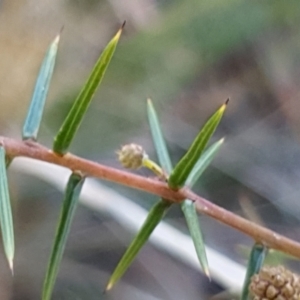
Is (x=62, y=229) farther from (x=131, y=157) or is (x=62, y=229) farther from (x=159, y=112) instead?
(x=159, y=112)

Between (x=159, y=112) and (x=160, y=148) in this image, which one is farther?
(x=159, y=112)

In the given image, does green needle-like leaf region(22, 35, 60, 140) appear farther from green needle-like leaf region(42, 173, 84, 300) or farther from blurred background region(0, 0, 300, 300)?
blurred background region(0, 0, 300, 300)

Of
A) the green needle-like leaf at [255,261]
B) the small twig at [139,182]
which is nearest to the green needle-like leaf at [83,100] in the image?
the small twig at [139,182]

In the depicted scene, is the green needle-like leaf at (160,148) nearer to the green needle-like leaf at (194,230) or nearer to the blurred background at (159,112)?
the green needle-like leaf at (194,230)

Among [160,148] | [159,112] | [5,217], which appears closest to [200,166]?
[160,148]

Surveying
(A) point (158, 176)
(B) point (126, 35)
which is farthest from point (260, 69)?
(A) point (158, 176)

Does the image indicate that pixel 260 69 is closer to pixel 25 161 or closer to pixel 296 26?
pixel 296 26
